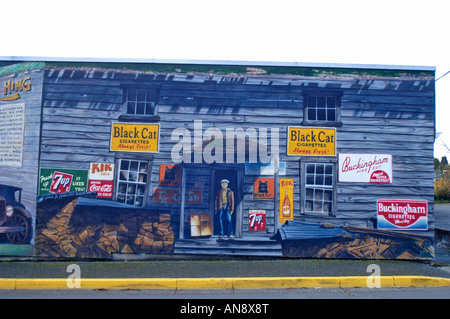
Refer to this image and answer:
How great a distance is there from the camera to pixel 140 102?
789cm

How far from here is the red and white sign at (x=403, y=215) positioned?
24.9 ft

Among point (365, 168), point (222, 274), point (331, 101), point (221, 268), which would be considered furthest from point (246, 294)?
point (331, 101)

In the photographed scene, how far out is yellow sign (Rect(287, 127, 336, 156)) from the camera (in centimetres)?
779

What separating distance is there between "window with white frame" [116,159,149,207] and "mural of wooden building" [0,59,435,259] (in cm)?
2

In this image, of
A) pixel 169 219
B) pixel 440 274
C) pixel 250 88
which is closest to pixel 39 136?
pixel 169 219

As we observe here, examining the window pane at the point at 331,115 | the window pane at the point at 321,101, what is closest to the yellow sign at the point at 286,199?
the window pane at the point at 331,115

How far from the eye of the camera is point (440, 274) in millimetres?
6641

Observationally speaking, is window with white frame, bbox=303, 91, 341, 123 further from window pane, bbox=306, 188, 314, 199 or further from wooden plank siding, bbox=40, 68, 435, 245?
window pane, bbox=306, 188, 314, 199

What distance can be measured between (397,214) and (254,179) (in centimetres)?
329

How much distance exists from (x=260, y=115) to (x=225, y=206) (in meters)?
2.24

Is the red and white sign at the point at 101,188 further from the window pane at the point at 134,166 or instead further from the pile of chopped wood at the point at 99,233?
the window pane at the point at 134,166

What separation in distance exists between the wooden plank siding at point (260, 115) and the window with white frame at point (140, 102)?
16 cm
